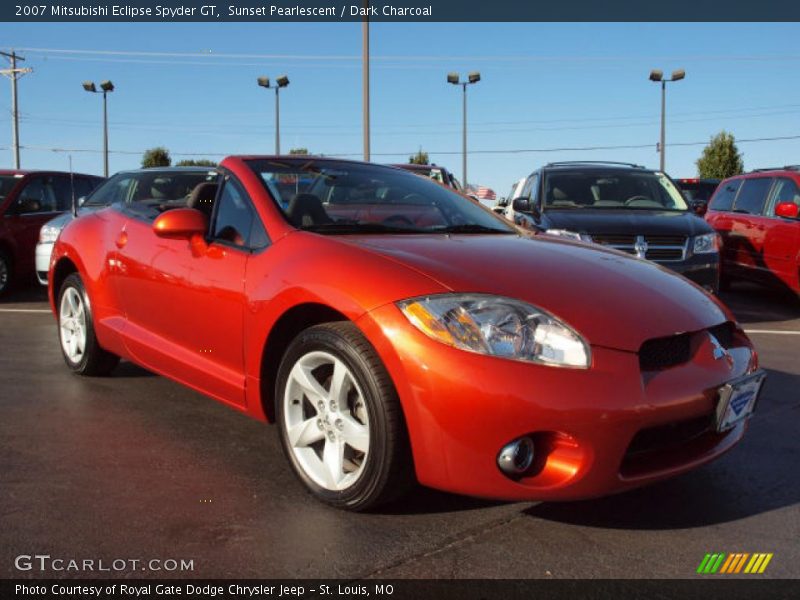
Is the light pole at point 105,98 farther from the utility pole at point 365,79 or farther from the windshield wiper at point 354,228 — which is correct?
the windshield wiper at point 354,228

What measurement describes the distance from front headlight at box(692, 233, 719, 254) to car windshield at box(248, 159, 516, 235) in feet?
12.8

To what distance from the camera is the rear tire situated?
30.7 ft

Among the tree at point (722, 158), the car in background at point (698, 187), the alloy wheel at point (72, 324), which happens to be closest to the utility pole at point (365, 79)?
the car in background at point (698, 187)

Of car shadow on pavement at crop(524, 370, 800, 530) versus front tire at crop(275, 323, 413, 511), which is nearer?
front tire at crop(275, 323, 413, 511)

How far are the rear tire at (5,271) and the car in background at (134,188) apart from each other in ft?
3.02

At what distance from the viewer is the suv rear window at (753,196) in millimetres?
9312

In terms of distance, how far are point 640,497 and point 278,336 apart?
62.7 inches

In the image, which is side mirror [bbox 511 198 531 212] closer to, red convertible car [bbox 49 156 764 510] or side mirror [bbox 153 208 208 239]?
red convertible car [bbox 49 156 764 510]

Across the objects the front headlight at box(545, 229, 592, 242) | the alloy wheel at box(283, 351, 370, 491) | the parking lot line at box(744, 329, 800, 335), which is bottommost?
the parking lot line at box(744, 329, 800, 335)

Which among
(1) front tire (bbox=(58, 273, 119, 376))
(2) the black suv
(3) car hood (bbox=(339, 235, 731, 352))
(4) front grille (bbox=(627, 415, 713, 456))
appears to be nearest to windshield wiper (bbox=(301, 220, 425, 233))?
(3) car hood (bbox=(339, 235, 731, 352))
